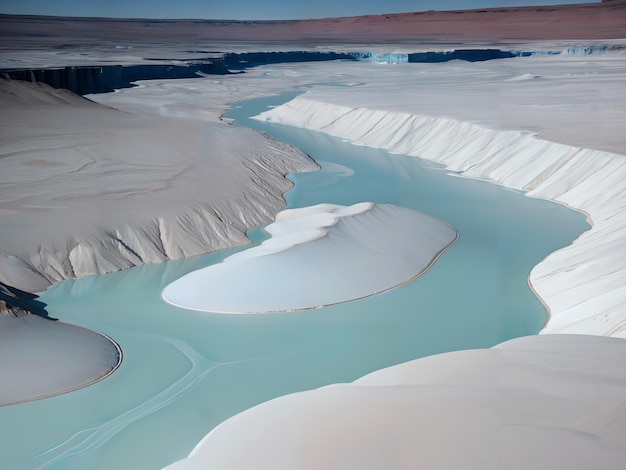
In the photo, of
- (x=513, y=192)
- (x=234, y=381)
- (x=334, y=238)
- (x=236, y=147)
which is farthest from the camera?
(x=236, y=147)

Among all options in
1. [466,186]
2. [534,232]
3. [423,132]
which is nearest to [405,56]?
[423,132]

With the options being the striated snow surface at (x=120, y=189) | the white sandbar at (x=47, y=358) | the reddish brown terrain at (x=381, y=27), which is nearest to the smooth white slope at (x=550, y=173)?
the striated snow surface at (x=120, y=189)

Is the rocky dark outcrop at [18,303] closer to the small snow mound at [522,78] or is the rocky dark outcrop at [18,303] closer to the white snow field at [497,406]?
the white snow field at [497,406]

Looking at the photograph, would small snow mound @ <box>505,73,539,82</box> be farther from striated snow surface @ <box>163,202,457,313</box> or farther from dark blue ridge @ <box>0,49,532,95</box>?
striated snow surface @ <box>163,202,457,313</box>

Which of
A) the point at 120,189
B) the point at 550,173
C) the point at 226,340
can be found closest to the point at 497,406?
the point at 226,340

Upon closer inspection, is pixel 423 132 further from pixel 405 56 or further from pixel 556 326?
pixel 405 56

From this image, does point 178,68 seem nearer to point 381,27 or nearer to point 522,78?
point 522,78
